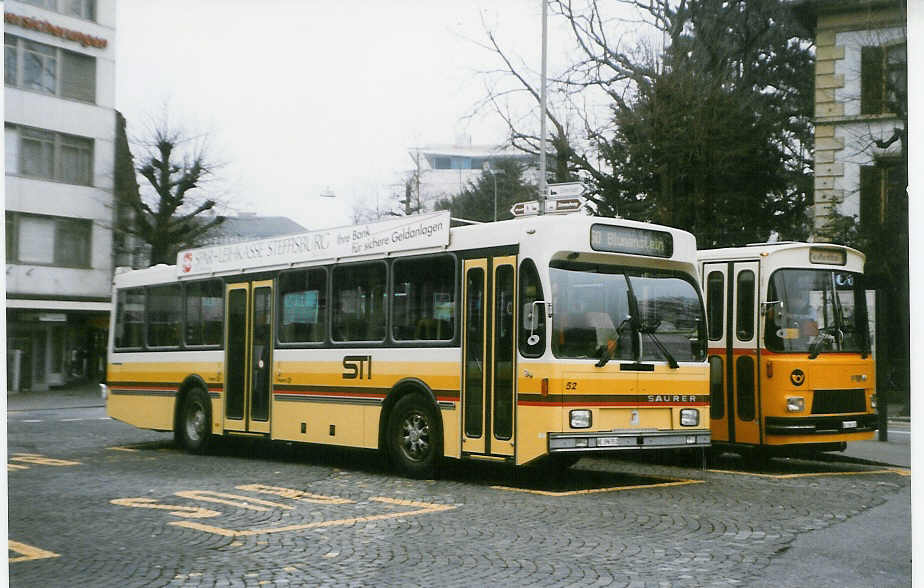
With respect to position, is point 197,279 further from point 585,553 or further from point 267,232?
point 585,553

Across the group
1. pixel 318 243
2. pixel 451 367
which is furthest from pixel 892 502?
pixel 318 243

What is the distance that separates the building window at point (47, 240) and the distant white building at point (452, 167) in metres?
11.7

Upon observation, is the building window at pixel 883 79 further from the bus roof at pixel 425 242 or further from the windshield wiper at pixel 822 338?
the windshield wiper at pixel 822 338

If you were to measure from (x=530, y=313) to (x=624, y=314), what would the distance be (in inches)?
43.4

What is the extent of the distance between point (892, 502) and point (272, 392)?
297 inches

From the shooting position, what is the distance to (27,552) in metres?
7.57

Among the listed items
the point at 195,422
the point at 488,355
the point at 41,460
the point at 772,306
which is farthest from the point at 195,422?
the point at 772,306

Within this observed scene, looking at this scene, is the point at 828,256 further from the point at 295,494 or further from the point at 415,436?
the point at 295,494

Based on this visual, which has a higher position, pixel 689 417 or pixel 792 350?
pixel 792 350

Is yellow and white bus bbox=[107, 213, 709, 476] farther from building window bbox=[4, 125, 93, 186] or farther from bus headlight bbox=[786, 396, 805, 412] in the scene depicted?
building window bbox=[4, 125, 93, 186]

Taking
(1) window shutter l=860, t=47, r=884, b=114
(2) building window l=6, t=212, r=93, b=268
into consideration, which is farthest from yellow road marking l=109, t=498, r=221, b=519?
(1) window shutter l=860, t=47, r=884, b=114

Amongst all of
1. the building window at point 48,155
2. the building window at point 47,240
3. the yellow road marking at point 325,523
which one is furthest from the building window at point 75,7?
the yellow road marking at point 325,523

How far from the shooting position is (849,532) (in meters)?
8.30

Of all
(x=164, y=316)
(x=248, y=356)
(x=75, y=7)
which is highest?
(x=75, y=7)
